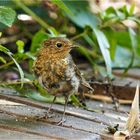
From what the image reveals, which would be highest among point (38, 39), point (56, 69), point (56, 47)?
point (38, 39)

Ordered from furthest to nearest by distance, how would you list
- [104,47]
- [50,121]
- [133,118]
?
1. [104,47]
2. [50,121]
3. [133,118]

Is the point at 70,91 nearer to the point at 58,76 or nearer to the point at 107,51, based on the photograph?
the point at 58,76

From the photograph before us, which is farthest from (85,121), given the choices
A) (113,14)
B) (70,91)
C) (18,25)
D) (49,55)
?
(18,25)

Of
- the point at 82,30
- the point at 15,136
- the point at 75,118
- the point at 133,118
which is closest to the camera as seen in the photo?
the point at 15,136

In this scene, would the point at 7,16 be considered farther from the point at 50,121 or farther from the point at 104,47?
the point at 104,47

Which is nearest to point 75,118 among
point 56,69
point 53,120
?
point 53,120

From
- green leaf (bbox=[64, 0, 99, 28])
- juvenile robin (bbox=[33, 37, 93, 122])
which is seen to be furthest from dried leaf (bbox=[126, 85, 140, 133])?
green leaf (bbox=[64, 0, 99, 28])

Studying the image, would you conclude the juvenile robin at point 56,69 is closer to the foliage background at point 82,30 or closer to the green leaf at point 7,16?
the green leaf at point 7,16

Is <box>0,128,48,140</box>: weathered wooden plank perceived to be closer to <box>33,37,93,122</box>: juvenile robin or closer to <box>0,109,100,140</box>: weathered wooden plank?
<box>0,109,100,140</box>: weathered wooden plank

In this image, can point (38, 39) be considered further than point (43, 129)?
Yes
